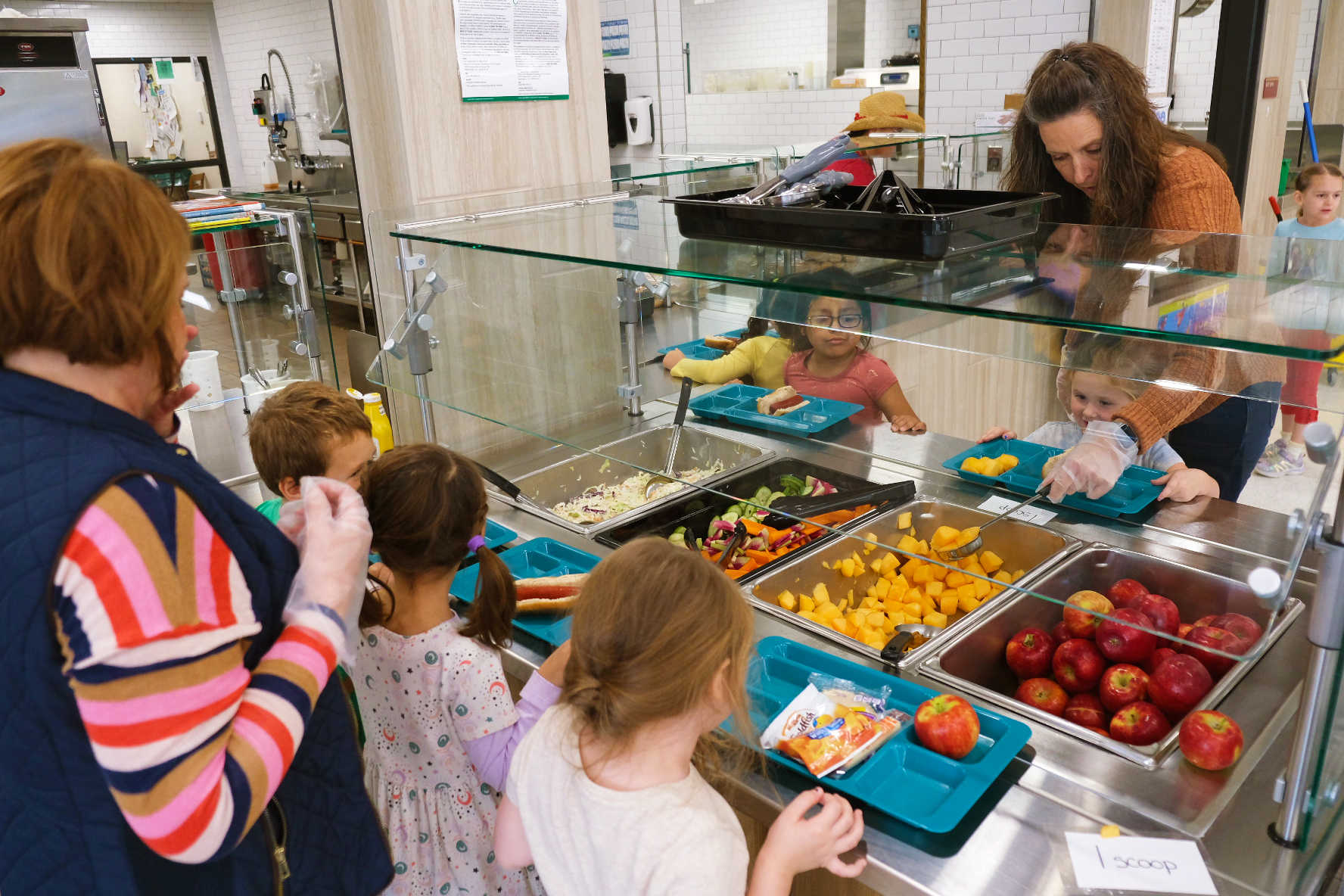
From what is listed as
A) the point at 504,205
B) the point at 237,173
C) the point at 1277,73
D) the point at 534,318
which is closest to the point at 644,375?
the point at 534,318

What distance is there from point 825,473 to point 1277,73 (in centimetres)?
448

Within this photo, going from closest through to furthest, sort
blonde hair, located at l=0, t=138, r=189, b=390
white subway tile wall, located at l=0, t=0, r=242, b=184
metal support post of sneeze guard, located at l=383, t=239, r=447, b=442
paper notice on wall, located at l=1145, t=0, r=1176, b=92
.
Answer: blonde hair, located at l=0, t=138, r=189, b=390 → metal support post of sneeze guard, located at l=383, t=239, r=447, b=442 → paper notice on wall, located at l=1145, t=0, r=1176, b=92 → white subway tile wall, located at l=0, t=0, r=242, b=184

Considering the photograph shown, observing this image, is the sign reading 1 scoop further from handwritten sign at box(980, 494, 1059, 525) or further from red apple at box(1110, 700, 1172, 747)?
red apple at box(1110, 700, 1172, 747)

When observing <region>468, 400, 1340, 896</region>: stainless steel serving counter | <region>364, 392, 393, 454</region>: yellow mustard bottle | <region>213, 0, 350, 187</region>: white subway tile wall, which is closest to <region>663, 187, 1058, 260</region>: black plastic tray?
<region>468, 400, 1340, 896</region>: stainless steel serving counter

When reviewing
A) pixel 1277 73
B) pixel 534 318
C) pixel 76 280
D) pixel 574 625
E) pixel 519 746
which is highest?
pixel 1277 73

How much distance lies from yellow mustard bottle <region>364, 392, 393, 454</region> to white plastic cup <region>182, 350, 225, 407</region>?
0.56 m

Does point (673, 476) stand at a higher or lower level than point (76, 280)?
lower

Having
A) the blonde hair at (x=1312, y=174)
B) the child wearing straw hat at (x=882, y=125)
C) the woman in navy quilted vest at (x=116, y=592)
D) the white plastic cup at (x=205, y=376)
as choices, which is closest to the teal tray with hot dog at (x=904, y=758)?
the woman in navy quilted vest at (x=116, y=592)

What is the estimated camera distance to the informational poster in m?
Answer: 7.38

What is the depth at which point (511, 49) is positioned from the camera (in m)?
2.82

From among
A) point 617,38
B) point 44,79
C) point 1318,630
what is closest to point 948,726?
point 1318,630

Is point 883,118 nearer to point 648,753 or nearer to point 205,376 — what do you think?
point 205,376

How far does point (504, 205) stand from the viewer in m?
2.39

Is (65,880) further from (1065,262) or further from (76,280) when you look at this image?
(1065,262)
